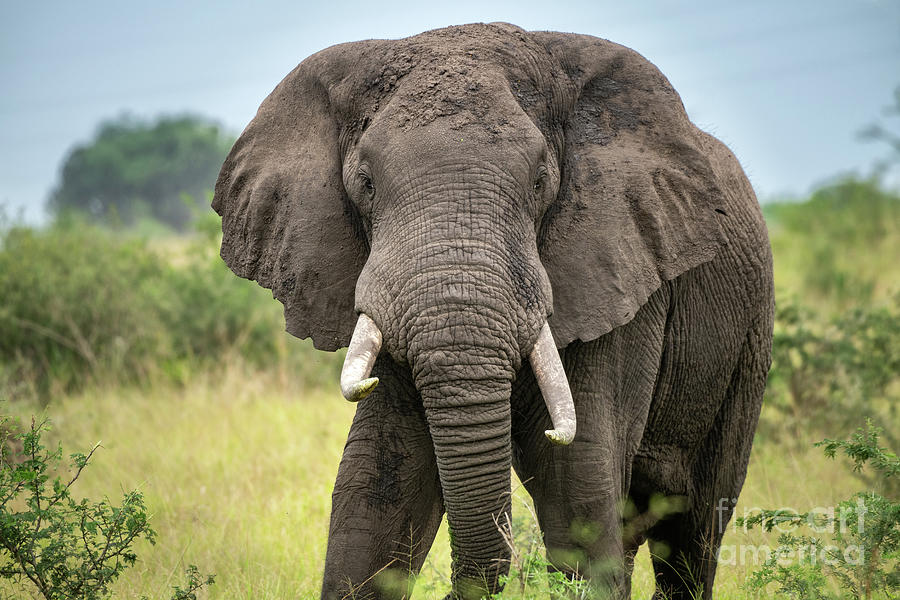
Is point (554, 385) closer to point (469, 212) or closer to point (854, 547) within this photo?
point (469, 212)

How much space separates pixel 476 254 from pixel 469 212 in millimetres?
170

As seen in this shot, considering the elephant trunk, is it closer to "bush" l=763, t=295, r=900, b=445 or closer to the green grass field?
the green grass field

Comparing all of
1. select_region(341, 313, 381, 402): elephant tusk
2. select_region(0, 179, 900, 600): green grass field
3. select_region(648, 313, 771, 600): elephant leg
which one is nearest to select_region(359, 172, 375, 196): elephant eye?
select_region(341, 313, 381, 402): elephant tusk

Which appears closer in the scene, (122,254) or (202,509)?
(202,509)

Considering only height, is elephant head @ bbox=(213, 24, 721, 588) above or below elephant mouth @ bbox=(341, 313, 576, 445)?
above

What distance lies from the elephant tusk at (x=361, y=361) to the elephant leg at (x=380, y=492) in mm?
585

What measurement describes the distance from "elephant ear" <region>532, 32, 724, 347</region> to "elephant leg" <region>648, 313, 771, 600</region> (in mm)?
1352

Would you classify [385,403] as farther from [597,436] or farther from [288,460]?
[288,460]

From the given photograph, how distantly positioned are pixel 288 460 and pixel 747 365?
3.84 m

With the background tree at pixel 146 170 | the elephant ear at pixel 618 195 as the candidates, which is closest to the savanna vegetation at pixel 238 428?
the elephant ear at pixel 618 195

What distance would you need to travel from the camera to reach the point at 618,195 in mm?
4297

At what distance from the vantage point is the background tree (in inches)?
2163

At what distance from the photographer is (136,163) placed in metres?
55.6

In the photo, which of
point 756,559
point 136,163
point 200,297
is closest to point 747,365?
point 756,559
